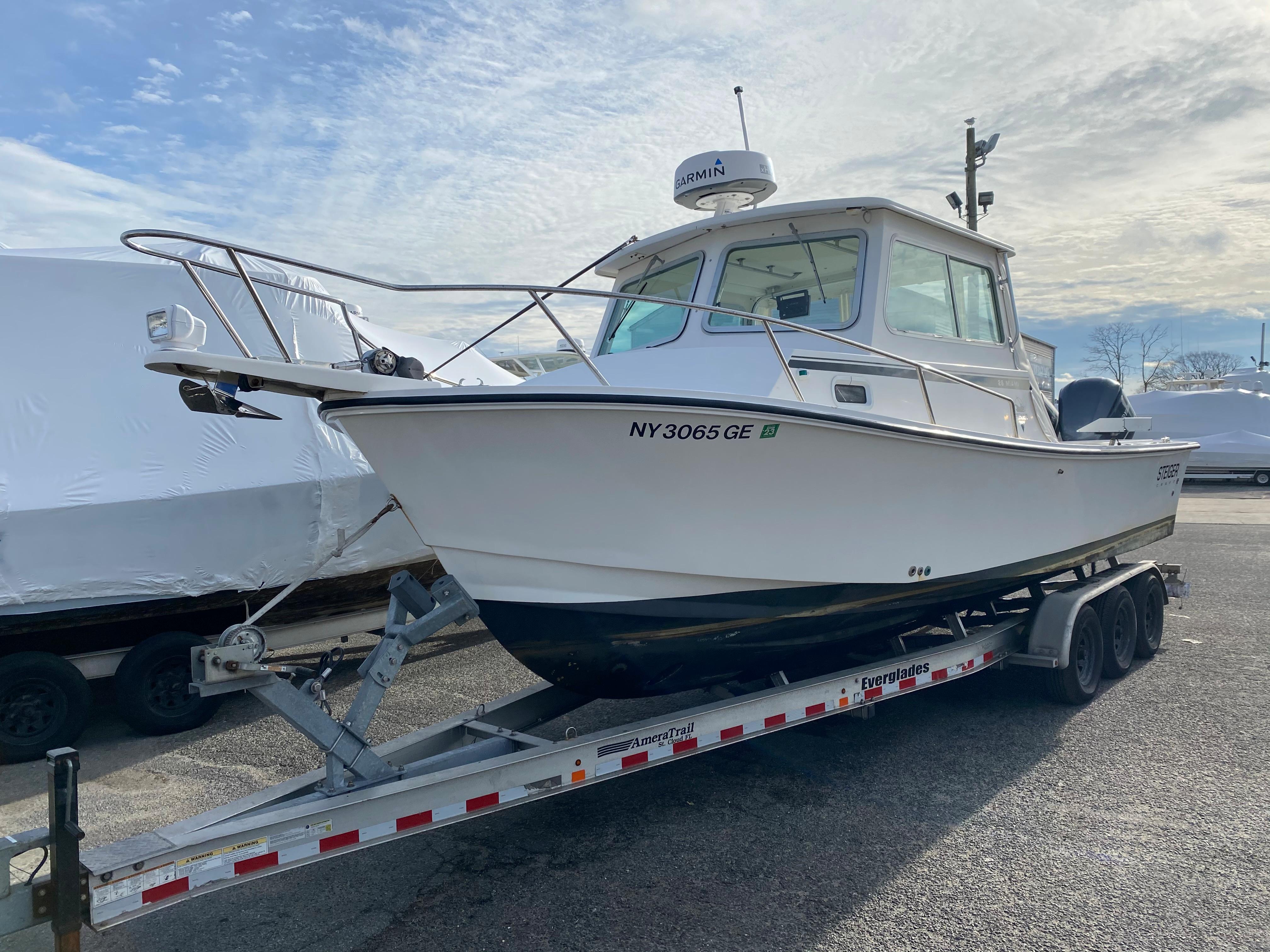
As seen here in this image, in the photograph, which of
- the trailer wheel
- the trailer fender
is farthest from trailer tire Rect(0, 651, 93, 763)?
the trailer wheel

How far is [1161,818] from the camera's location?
368 centimetres

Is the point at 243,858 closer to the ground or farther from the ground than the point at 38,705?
closer to the ground

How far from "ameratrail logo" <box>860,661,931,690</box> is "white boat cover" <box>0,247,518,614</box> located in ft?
10.9

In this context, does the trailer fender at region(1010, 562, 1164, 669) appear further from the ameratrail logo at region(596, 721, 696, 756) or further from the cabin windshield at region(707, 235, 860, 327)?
the ameratrail logo at region(596, 721, 696, 756)

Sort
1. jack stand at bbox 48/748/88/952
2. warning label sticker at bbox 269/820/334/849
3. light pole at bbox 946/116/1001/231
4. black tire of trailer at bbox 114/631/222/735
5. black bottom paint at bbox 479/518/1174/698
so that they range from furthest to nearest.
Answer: light pole at bbox 946/116/1001/231
black tire of trailer at bbox 114/631/222/735
black bottom paint at bbox 479/518/1174/698
warning label sticker at bbox 269/820/334/849
jack stand at bbox 48/748/88/952

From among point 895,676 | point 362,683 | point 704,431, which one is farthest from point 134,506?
point 895,676

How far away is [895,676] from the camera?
441 centimetres

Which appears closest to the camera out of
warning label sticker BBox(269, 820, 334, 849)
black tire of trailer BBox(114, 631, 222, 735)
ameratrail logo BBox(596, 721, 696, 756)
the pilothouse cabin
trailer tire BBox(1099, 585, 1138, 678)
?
warning label sticker BBox(269, 820, 334, 849)

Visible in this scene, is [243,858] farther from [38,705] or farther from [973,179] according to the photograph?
[973,179]

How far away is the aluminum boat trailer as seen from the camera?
2.32 m

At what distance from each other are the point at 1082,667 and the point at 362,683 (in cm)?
428

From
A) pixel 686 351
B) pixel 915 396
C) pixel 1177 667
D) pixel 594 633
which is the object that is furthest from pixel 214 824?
pixel 1177 667

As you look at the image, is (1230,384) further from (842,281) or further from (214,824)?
(214,824)

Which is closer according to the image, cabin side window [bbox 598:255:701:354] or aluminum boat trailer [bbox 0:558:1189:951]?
aluminum boat trailer [bbox 0:558:1189:951]
